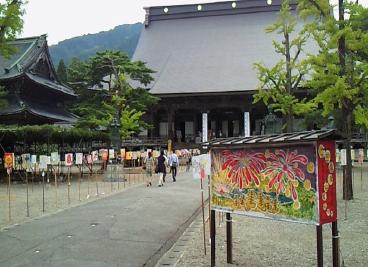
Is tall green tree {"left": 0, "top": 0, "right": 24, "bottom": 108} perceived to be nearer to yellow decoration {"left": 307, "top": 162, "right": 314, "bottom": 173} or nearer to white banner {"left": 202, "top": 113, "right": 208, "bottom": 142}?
yellow decoration {"left": 307, "top": 162, "right": 314, "bottom": 173}

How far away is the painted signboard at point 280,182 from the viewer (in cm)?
516

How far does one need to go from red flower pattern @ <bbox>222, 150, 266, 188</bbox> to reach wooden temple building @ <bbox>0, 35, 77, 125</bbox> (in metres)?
23.9

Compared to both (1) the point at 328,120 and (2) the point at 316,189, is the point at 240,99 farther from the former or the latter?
(2) the point at 316,189

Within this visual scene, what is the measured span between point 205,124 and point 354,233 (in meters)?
28.9

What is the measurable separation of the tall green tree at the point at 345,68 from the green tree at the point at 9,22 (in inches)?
349

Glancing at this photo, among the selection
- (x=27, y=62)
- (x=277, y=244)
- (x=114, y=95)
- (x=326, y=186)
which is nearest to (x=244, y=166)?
(x=326, y=186)

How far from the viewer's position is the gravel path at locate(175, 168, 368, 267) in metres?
6.75

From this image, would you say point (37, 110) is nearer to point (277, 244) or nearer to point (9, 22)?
point (9, 22)

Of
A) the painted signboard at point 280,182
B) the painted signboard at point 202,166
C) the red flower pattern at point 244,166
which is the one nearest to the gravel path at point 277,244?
the painted signboard at point 280,182

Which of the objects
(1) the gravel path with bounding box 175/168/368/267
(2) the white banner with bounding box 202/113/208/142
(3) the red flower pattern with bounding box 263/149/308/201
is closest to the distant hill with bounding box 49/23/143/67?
(2) the white banner with bounding box 202/113/208/142

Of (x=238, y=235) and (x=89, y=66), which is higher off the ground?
(x=89, y=66)

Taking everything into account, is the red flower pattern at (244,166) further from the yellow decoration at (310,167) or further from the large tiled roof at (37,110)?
the large tiled roof at (37,110)

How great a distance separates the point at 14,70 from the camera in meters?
28.9

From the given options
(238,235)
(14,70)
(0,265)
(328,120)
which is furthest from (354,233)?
(14,70)
